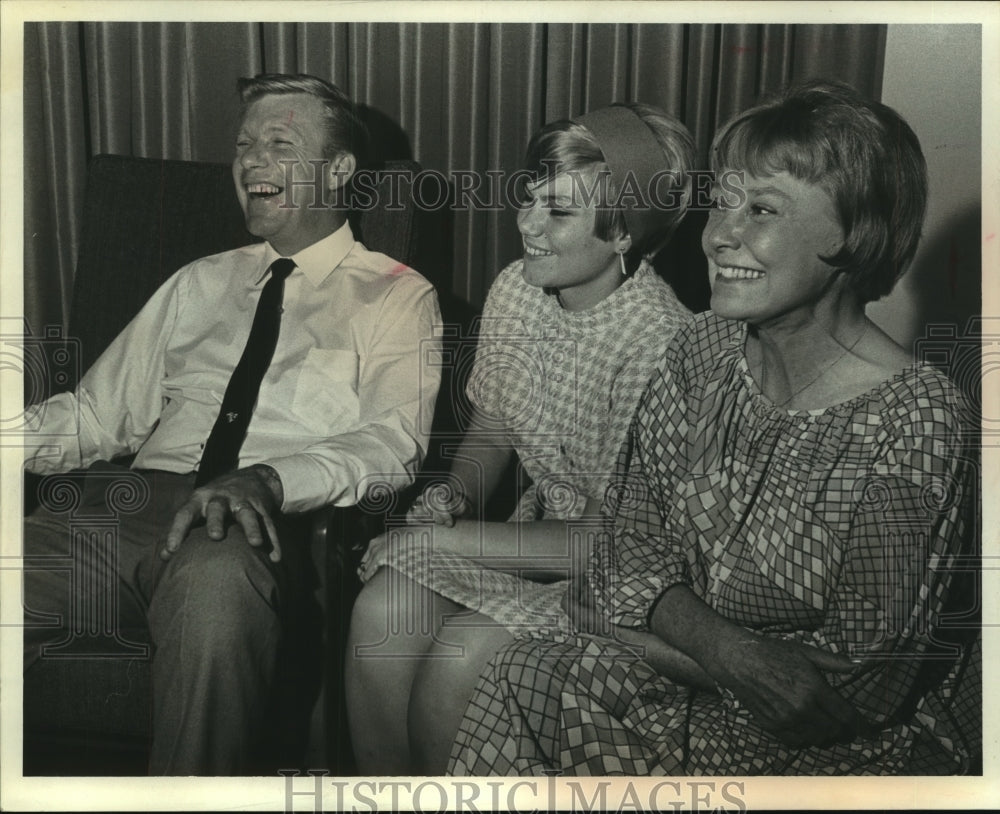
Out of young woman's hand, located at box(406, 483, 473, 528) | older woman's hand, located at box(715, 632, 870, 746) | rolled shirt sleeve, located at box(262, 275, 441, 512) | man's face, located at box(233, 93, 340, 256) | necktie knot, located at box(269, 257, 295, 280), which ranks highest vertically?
man's face, located at box(233, 93, 340, 256)

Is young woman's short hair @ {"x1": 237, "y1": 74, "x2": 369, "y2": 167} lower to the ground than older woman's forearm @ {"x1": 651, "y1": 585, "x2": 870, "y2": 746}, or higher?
higher

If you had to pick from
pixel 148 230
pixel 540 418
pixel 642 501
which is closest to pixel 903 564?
pixel 642 501

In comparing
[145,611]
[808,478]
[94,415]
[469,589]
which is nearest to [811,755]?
[808,478]

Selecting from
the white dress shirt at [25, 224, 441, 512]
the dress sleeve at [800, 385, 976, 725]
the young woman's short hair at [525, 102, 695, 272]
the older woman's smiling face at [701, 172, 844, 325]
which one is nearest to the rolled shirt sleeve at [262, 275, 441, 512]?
the white dress shirt at [25, 224, 441, 512]

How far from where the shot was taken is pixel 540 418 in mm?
2609

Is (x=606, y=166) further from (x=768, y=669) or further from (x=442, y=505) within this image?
(x=768, y=669)

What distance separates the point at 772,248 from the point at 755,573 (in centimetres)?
76

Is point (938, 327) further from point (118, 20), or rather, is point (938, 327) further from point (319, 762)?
point (118, 20)

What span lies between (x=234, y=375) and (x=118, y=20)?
0.95 m

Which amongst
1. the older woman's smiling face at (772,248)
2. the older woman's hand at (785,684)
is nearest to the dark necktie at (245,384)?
the older woman's smiling face at (772,248)

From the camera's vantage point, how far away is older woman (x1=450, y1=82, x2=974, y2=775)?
2455 mm

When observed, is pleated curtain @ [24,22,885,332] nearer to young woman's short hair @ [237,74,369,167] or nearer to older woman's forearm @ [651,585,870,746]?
young woman's short hair @ [237,74,369,167]

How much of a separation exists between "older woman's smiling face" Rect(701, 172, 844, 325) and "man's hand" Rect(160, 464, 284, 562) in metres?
1.17

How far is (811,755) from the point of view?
2531 millimetres
